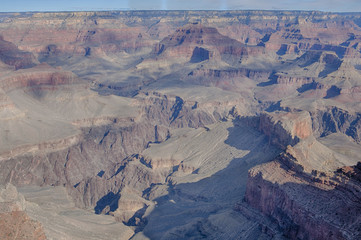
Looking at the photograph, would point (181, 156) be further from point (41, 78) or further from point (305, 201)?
point (41, 78)

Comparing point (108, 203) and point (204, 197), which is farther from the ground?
point (204, 197)

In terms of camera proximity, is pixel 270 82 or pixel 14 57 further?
pixel 14 57

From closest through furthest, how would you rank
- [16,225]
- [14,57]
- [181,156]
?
[16,225] < [181,156] < [14,57]

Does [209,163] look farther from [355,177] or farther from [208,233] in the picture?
[355,177]

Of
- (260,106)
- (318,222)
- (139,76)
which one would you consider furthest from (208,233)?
(139,76)

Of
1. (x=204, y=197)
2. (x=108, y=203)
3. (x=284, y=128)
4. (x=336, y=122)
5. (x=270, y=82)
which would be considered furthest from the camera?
(x=270, y=82)

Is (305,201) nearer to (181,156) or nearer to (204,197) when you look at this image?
(204,197)

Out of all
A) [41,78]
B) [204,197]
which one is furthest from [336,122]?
[41,78]

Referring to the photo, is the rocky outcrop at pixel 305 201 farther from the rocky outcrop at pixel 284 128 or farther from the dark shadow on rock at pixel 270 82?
the dark shadow on rock at pixel 270 82

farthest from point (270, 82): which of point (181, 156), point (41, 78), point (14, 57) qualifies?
point (14, 57)

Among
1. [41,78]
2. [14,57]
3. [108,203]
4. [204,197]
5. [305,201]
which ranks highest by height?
[305,201]

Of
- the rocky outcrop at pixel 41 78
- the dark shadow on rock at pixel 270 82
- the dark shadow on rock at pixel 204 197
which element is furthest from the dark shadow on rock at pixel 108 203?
the dark shadow on rock at pixel 270 82
